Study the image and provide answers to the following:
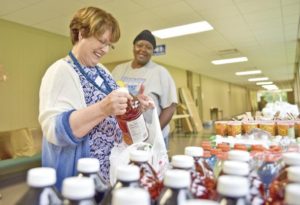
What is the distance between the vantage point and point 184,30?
518cm

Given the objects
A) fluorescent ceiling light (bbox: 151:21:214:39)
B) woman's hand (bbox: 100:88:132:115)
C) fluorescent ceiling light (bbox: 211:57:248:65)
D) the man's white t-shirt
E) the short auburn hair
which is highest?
fluorescent ceiling light (bbox: 211:57:248:65)

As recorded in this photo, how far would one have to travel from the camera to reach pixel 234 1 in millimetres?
3848

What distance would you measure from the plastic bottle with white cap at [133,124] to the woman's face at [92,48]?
0.25 metres

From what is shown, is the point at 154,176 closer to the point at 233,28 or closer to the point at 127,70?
the point at 127,70

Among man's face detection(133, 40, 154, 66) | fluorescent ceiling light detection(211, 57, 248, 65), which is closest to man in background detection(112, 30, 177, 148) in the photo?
man's face detection(133, 40, 154, 66)

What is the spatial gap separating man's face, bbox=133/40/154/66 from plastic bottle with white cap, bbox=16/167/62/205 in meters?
1.78

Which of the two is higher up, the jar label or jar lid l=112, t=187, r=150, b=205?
the jar label

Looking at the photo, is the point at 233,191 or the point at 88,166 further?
the point at 88,166

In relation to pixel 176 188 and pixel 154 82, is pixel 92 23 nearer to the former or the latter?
pixel 176 188

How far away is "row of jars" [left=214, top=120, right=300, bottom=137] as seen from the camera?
4.43 feet

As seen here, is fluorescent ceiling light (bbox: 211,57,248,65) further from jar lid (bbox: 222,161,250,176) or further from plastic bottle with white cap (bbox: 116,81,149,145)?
jar lid (bbox: 222,161,250,176)

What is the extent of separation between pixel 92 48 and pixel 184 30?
4.33 metres

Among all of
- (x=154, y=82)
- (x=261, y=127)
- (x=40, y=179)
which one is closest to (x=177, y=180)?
(x=40, y=179)

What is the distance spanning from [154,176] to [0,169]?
4.22 m
